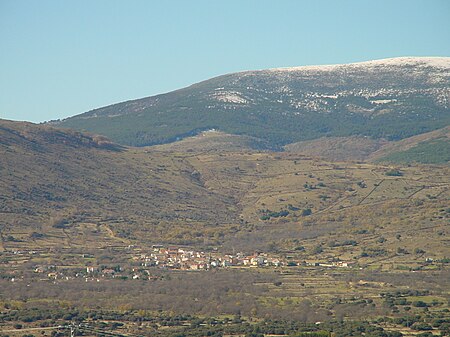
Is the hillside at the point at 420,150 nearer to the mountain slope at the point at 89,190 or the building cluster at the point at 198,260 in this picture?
the mountain slope at the point at 89,190

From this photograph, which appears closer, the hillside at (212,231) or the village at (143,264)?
the hillside at (212,231)

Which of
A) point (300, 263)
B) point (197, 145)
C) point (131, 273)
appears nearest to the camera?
point (131, 273)

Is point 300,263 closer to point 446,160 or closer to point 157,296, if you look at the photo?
point 157,296

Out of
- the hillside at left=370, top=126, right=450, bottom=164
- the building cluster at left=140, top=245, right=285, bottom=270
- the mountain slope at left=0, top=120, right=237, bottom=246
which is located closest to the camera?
the building cluster at left=140, top=245, right=285, bottom=270

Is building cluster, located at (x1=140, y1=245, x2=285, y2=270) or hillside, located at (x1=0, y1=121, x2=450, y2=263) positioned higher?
hillside, located at (x1=0, y1=121, x2=450, y2=263)

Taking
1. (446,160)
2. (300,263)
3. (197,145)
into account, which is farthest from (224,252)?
(197,145)

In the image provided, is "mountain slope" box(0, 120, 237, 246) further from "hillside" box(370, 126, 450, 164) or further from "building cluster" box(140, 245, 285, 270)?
"hillside" box(370, 126, 450, 164)

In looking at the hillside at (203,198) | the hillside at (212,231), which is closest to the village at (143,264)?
the hillside at (212,231)

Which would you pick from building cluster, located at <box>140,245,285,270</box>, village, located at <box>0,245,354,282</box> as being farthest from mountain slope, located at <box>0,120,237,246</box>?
building cluster, located at <box>140,245,285,270</box>
